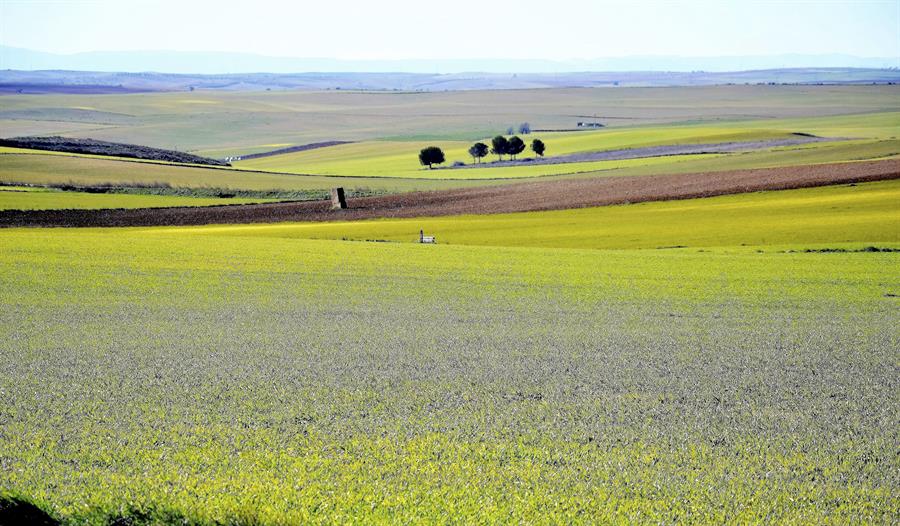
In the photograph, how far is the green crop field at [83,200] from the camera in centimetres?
5056

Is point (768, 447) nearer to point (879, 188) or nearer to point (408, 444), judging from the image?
point (408, 444)

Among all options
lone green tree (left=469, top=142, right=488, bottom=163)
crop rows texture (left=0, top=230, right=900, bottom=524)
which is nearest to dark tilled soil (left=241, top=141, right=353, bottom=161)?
lone green tree (left=469, top=142, right=488, bottom=163)

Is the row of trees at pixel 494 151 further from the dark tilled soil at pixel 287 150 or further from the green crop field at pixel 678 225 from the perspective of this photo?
the green crop field at pixel 678 225

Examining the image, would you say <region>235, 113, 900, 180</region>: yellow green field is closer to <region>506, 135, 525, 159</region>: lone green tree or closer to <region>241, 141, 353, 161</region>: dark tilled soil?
<region>506, 135, 525, 159</region>: lone green tree

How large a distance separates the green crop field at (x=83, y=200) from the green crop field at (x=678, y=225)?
36.7ft

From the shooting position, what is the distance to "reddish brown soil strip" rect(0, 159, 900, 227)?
154ft

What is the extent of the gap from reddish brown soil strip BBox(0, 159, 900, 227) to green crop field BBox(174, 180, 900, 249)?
6.03 feet

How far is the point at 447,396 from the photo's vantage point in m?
12.8

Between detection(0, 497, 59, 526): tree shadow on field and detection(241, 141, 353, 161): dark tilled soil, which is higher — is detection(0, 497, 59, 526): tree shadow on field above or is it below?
above

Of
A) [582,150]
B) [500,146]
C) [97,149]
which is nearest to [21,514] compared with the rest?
[97,149]

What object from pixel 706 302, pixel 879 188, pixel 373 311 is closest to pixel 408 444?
pixel 373 311

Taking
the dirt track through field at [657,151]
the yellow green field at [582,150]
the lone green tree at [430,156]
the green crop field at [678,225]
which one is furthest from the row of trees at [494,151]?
the green crop field at [678,225]

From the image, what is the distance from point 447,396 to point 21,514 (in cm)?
619

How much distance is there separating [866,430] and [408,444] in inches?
212
